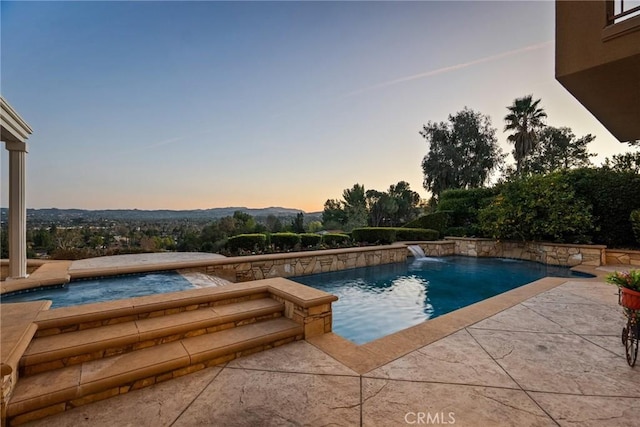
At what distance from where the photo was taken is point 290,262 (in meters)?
8.43

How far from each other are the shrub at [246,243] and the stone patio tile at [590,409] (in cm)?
806

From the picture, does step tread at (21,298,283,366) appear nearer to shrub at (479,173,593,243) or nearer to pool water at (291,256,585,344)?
pool water at (291,256,585,344)

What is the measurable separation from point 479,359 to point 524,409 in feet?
2.52

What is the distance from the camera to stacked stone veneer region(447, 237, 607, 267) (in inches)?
366

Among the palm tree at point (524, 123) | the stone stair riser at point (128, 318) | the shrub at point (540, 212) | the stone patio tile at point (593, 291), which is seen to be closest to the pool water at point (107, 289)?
the stone stair riser at point (128, 318)

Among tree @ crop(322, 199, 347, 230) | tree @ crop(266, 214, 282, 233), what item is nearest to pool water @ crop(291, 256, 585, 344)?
tree @ crop(266, 214, 282, 233)

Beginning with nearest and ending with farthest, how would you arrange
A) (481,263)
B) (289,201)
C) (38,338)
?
1. (38,338)
2. (481,263)
3. (289,201)

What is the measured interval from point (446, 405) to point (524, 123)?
24819 mm

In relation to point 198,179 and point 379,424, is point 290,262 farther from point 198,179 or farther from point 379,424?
point 198,179

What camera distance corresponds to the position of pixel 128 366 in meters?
2.62

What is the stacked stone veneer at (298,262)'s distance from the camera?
744 cm

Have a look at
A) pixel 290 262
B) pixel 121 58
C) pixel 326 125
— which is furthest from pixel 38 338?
pixel 326 125

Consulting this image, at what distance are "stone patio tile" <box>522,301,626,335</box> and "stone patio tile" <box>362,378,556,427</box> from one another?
2175mm

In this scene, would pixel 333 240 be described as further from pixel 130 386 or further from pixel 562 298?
pixel 130 386
